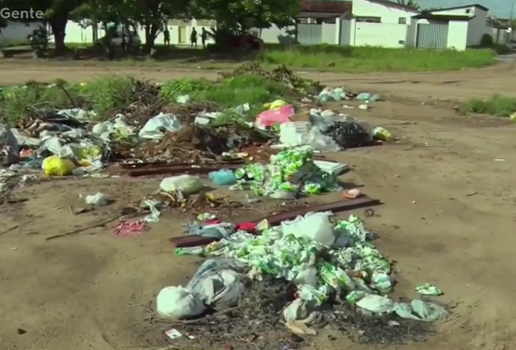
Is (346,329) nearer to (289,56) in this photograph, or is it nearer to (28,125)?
(28,125)

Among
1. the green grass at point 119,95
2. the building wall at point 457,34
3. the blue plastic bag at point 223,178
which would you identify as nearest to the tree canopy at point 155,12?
the building wall at point 457,34

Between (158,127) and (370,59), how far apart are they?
2062 centimetres

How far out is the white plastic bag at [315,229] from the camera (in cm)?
625

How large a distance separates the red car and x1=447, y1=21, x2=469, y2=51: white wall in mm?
13461

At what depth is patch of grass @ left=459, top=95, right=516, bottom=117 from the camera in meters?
16.4

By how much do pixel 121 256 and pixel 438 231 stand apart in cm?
313

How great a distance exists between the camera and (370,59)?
3066 centimetres

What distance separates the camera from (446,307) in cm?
556

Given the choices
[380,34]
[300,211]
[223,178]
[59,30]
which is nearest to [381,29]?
[380,34]

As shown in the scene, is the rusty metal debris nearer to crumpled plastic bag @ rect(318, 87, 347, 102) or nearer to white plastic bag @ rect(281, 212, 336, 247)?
white plastic bag @ rect(281, 212, 336, 247)

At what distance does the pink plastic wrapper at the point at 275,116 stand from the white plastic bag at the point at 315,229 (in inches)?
229

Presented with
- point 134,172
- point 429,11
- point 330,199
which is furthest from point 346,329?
point 429,11

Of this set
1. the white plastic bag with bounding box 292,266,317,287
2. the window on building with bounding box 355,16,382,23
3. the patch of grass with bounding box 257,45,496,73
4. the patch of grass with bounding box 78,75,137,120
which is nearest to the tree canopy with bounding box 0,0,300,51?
the patch of grass with bounding box 257,45,496,73

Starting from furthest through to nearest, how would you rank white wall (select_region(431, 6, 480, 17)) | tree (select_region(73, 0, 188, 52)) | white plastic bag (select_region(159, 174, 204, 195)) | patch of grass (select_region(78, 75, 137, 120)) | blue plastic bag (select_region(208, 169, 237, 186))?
white wall (select_region(431, 6, 480, 17)) < tree (select_region(73, 0, 188, 52)) < patch of grass (select_region(78, 75, 137, 120)) < blue plastic bag (select_region(208, 169, 237, 186)) < white plastic bag (select_region(159, 174, 204, 195))
